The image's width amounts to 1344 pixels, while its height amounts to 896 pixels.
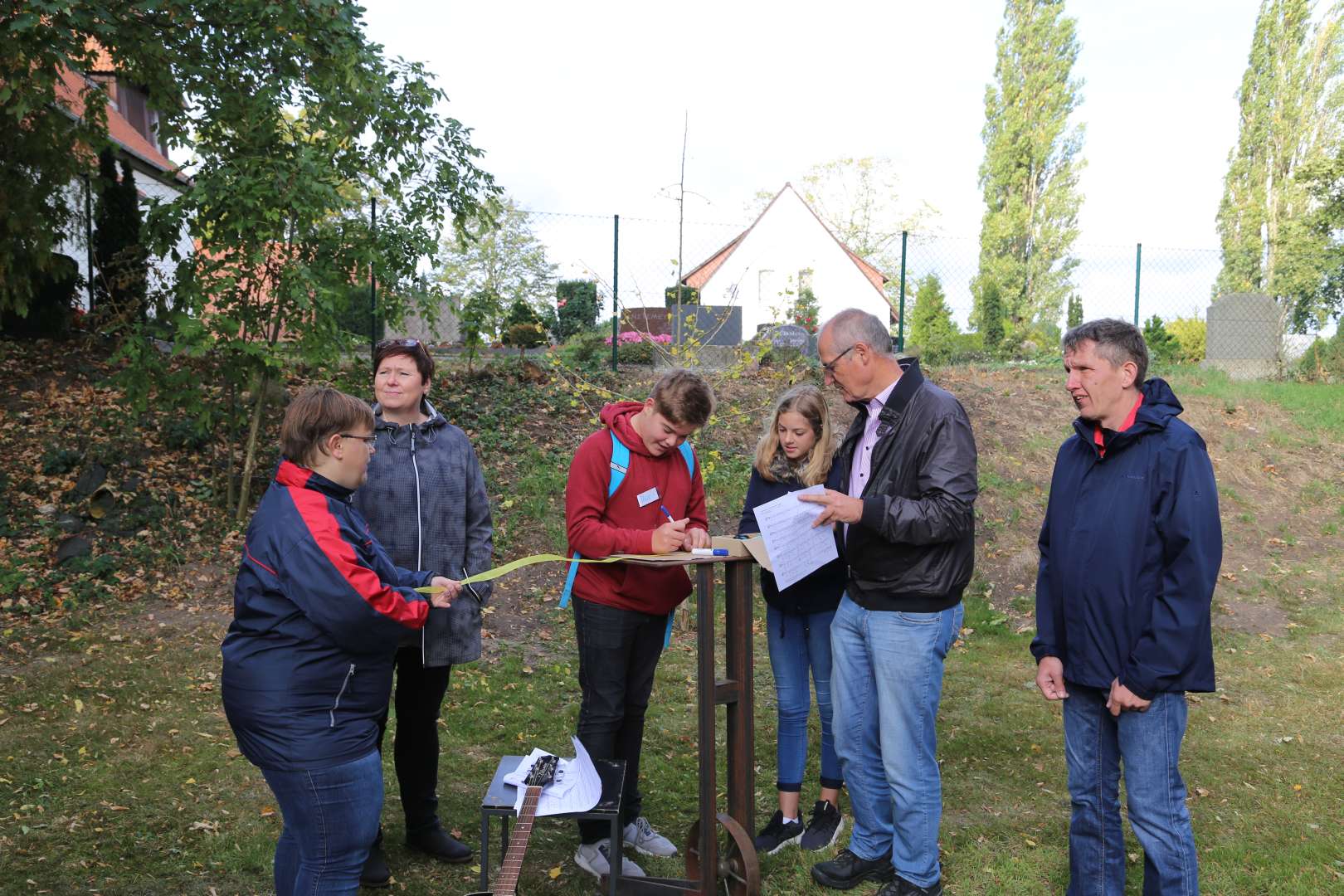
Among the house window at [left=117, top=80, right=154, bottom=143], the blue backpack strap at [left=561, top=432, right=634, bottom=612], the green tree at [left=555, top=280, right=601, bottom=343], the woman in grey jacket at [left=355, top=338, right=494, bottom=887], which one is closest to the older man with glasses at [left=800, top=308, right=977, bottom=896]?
the blue backpack strap at [left=561, top=432, right=634, bottom=612]

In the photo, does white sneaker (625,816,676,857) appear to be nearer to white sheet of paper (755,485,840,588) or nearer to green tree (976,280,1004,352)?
white sheet of paper (755,485,840,588)

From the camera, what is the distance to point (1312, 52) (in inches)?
1008

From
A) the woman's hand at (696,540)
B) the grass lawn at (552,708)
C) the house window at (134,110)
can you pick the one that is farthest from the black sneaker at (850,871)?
the house window at (134,110)

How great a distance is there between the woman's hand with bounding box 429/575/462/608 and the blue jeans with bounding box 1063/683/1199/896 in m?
2.03

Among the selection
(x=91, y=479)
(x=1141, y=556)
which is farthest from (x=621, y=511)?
(x=91, y=479)

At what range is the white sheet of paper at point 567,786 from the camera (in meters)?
3.08

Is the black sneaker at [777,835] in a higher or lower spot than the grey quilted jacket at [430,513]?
lower

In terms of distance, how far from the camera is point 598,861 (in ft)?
11.9

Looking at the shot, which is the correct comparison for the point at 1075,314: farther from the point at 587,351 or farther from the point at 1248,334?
the point at 587,351

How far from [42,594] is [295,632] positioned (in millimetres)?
5998

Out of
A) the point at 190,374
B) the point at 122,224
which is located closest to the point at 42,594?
the point at 190,374

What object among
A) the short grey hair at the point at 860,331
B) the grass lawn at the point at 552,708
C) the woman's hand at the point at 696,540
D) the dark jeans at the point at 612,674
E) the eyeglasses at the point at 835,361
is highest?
the short grey hair at the point at 860,331

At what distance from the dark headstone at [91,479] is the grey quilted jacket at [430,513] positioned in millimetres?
6337

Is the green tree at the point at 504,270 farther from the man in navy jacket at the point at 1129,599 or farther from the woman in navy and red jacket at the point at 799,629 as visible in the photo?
the man in navy jacket at the point at 1129,599
